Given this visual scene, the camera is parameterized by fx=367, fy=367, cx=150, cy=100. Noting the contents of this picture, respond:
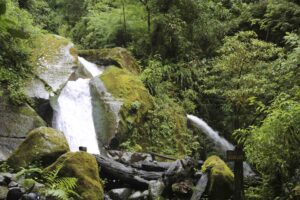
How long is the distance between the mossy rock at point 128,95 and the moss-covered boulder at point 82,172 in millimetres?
4487

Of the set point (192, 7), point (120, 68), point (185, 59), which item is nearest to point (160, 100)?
point (120, 68)

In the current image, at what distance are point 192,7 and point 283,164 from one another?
1180cm

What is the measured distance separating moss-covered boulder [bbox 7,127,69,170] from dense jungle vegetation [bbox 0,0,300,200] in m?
2.87

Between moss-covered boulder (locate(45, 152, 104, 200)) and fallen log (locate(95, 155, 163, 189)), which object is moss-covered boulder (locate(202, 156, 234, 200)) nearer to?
fallen log (locate(95, 155, 163, 189))

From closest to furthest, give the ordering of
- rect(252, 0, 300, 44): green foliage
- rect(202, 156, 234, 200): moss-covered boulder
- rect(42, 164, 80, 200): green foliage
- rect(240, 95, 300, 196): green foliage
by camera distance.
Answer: rect(240, 95, 300, 196): green foliage, rect(42, 164, 80, 200): green foliage, rect(202, 156, 234, 200): moss-covered boulder, rect(252, 0, 300, 44): green foliage

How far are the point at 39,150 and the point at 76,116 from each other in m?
4.24

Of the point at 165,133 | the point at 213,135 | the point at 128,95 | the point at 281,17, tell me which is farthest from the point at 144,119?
the point at 281,17

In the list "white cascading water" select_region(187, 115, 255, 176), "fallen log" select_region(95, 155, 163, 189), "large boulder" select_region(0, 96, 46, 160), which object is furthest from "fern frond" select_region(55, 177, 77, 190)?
"white cascading water" select_region(187, 115, 255, 176)

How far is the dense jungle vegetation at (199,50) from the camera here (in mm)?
9980

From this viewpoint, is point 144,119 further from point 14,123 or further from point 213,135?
point 14,123

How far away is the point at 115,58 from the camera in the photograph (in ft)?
50.8

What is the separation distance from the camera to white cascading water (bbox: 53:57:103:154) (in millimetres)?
11398

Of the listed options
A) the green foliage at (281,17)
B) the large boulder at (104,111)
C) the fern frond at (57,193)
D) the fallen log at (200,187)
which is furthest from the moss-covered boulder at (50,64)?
the green foliage at (281,17)

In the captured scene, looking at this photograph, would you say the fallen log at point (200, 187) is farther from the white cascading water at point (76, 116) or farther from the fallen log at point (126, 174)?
the white cascading water at point (76, 116)
